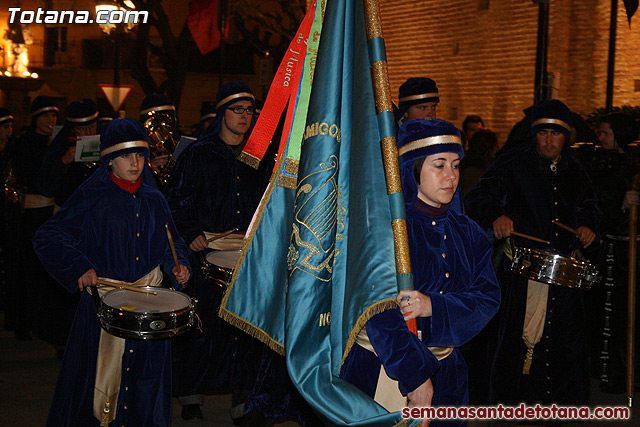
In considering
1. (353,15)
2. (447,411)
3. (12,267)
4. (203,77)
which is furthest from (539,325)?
(203,77)

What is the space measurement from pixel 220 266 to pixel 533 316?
2.74 metres

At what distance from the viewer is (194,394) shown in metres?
7.30

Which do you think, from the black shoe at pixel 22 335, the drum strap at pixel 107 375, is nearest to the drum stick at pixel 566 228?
the drum strap at pixel 107 375

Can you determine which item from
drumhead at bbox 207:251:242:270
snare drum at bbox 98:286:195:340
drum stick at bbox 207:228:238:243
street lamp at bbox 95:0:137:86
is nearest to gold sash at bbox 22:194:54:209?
drum stick at bbox 207:228:238:243

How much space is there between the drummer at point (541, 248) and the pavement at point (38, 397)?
42 centimetres

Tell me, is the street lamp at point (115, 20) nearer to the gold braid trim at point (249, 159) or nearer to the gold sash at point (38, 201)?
the gold sash at point (38, 201)

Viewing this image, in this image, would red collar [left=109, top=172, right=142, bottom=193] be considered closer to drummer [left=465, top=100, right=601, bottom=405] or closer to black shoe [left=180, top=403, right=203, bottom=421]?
black shoe [left=180, top=403, right=203, bottom=421]

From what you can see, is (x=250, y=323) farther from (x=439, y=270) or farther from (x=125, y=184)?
(x=125, y=184)

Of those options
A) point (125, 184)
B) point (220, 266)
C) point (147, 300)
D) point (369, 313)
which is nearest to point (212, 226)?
point (220, 266)

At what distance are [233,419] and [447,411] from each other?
350 centimetres

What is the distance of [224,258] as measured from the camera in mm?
6566

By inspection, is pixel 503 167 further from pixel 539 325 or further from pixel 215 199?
pixel 215 199

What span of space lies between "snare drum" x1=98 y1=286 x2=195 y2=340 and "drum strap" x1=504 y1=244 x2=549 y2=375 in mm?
3103

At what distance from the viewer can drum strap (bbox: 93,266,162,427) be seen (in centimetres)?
560
